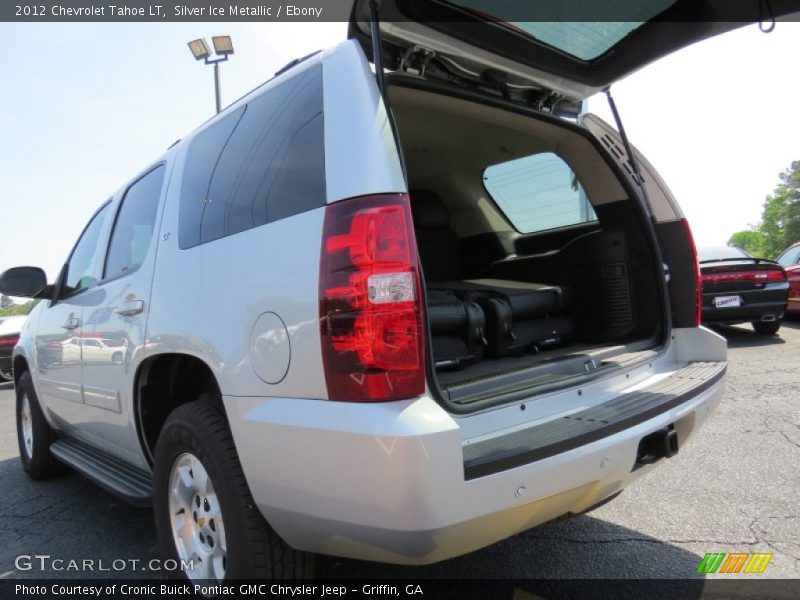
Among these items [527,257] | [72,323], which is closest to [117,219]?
[72,323]

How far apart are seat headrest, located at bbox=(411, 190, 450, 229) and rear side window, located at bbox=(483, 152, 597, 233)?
48cm

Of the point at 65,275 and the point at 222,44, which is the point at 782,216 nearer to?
the point at 222,44

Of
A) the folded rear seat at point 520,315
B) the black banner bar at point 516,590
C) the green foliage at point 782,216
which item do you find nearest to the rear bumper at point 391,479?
the black banner bar at point 516,590

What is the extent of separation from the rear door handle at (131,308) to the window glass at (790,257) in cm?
1092

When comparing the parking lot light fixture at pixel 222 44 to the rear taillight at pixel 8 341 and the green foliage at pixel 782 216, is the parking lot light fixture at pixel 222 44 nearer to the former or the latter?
the rear taillight at pixel 8 341

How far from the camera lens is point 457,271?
491cm

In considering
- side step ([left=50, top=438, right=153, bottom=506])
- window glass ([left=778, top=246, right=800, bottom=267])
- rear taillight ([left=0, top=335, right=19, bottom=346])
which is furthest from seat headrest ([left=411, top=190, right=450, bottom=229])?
rear taillight ([left=0, top=335, right=19, bottom=346])

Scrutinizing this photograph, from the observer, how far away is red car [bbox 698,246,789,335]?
7820 millimetres

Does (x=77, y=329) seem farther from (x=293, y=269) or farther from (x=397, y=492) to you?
(x=397, y=492)

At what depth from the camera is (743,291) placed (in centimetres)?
784

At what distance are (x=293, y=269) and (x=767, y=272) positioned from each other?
8108mm

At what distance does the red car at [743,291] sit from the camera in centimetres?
782

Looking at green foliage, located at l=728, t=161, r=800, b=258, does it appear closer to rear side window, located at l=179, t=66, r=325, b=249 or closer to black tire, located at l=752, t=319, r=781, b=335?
black tire, located at l=752, t=319, r=781, b=335

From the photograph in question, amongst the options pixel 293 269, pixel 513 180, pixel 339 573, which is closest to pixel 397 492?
pixel 293 269
